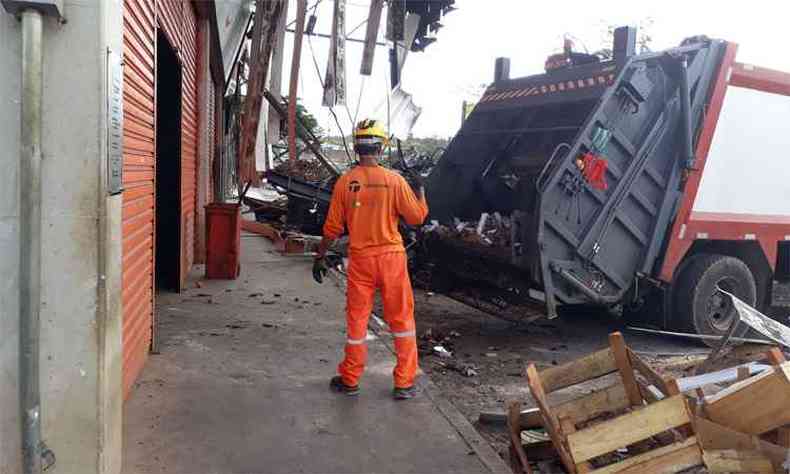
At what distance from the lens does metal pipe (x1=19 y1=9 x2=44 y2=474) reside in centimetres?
238

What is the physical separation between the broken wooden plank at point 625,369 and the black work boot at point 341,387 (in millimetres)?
1588

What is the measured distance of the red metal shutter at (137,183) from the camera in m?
4.00

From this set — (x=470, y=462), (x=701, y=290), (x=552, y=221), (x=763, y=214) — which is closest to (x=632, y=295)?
(x=701, y=290)

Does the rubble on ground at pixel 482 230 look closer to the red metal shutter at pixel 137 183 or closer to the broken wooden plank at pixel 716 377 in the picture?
the broken wooden plank at pixel 716 377

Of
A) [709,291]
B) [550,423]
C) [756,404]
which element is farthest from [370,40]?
[756,404]

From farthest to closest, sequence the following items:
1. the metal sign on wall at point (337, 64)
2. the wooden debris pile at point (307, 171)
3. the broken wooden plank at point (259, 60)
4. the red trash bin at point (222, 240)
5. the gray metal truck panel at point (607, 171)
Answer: the wooden debris pile at point (307, 171)
the broken wooden plank at point (259, 60)
the metal sign on wall at point (337, 64)
the red trash bin at point (222, 240)
the gray metal truck panel at point (607, 171)

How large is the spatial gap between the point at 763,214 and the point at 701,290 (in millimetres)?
1164

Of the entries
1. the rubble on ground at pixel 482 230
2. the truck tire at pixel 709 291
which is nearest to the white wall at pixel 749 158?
the truck tire at pixel 709 291

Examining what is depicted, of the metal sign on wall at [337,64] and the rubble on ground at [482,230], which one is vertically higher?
the metal sign on wall at [337,64]

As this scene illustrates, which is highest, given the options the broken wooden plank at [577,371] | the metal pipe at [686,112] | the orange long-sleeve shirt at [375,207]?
the metal pipe at [686,112]

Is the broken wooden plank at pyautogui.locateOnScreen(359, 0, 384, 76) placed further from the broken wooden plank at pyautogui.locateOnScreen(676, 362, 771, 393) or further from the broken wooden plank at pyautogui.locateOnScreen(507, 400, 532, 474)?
the broken wooden plank at pyautogui.locateOnScreen(507, 400, 532, 474)

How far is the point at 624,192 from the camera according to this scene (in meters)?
5.99

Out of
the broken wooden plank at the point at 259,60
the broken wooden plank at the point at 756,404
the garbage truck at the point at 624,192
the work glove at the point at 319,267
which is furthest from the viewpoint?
the broken wooden plank at the point at 259,60

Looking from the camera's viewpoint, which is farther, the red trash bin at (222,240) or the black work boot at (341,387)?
the red trash bin at (222,240)
